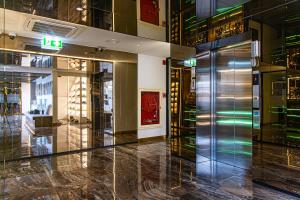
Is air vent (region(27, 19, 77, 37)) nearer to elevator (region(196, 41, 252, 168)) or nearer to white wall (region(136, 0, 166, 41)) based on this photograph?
white wall (region(136, 0, 166, 41))

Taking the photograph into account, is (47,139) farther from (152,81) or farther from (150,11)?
(150,11)

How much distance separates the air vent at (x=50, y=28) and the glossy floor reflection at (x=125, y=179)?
122 inches

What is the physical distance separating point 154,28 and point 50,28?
277 cm

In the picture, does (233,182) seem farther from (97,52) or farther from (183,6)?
(97,52)

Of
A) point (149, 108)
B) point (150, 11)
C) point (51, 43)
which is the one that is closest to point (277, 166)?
point (149, 108)

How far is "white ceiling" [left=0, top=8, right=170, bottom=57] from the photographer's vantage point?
477 cm

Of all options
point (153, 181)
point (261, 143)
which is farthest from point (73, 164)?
point (261, 143)

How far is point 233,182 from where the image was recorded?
160 inches

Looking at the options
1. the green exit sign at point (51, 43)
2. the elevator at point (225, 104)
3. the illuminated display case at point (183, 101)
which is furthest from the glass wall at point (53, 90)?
the elevator at point (225, 104)

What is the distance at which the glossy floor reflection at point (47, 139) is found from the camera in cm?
581

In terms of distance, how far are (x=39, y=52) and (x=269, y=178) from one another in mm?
6120

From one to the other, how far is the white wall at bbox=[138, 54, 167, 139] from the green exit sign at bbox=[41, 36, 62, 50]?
267 centimetres

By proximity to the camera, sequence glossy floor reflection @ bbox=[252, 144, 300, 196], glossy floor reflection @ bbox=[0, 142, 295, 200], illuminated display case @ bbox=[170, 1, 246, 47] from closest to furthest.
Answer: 1. glossy floor reflection @ bbox=[0, 142, 295, 200]
2. glossy floor reflection @ bbox=[252, 144, 300, 196]
3. illuminated display case @ bbox=[170, 1, 246, 47]

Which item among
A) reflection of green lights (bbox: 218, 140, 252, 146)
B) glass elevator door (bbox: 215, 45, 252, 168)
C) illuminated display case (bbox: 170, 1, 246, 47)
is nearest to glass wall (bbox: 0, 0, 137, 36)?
illuminated display case (bbox: 170, 1, 246, 47)
